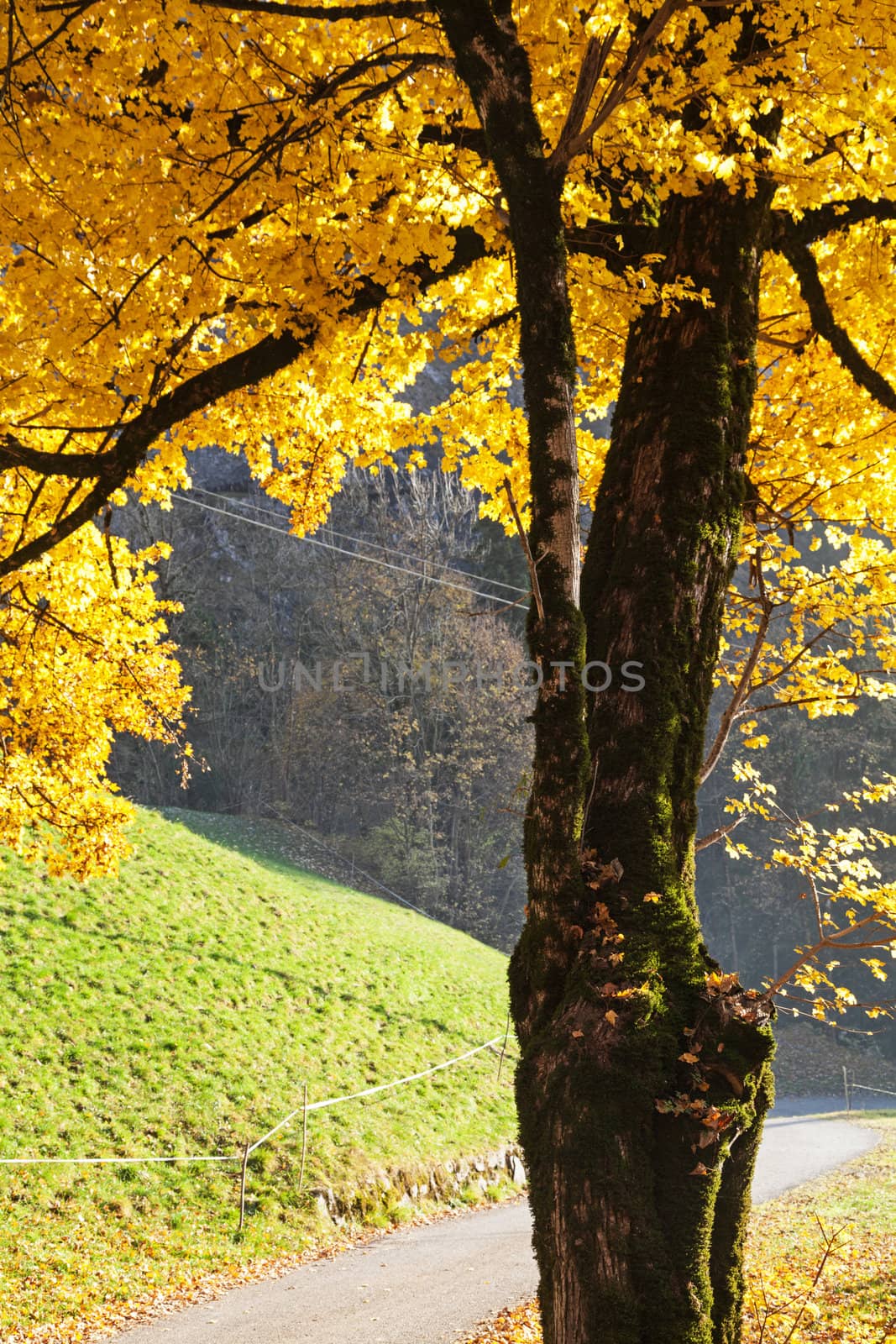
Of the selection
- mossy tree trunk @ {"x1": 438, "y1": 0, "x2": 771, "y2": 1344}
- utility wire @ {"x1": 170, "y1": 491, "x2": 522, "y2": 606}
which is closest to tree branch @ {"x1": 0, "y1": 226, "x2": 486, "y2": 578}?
mossy tree trunk @ {"x1": 438, "y1": 0, "x2": 771, "y2": 1344}

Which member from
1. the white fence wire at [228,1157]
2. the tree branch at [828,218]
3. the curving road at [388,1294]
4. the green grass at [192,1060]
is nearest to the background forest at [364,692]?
the green grass at [192,1060]

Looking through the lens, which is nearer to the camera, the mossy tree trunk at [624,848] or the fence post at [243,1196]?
the mossy tree trunk at [624,848]

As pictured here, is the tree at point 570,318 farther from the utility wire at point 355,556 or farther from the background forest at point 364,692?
the background forest at point 364,692

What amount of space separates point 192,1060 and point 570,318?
994 centimetres

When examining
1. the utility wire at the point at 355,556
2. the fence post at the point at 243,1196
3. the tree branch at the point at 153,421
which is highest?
the utility wire at the point at 355,556

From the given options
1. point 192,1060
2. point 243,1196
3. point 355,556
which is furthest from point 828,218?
point 355,556

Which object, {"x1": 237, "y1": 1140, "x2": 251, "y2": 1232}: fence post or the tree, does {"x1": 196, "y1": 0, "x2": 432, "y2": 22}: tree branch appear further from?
{"x1": 237, "y1": 1140, "x2": 251, "y2": 1232}: fence post

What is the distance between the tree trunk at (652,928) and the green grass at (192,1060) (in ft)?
19.6

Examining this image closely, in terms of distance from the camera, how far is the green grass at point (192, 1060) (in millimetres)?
8164

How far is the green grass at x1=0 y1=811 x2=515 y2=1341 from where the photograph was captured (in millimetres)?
8164

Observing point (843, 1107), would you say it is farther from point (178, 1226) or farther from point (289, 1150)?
point (178, 1226)

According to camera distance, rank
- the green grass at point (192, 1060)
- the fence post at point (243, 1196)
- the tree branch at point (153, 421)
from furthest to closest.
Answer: the fence post at point (243, 1196) < the green grass at point (192, 1060) < the tree branch at point (153, 421)

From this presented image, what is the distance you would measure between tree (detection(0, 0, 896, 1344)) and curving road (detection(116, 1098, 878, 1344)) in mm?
4607

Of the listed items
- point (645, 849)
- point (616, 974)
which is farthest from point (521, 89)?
point (616, 974)
